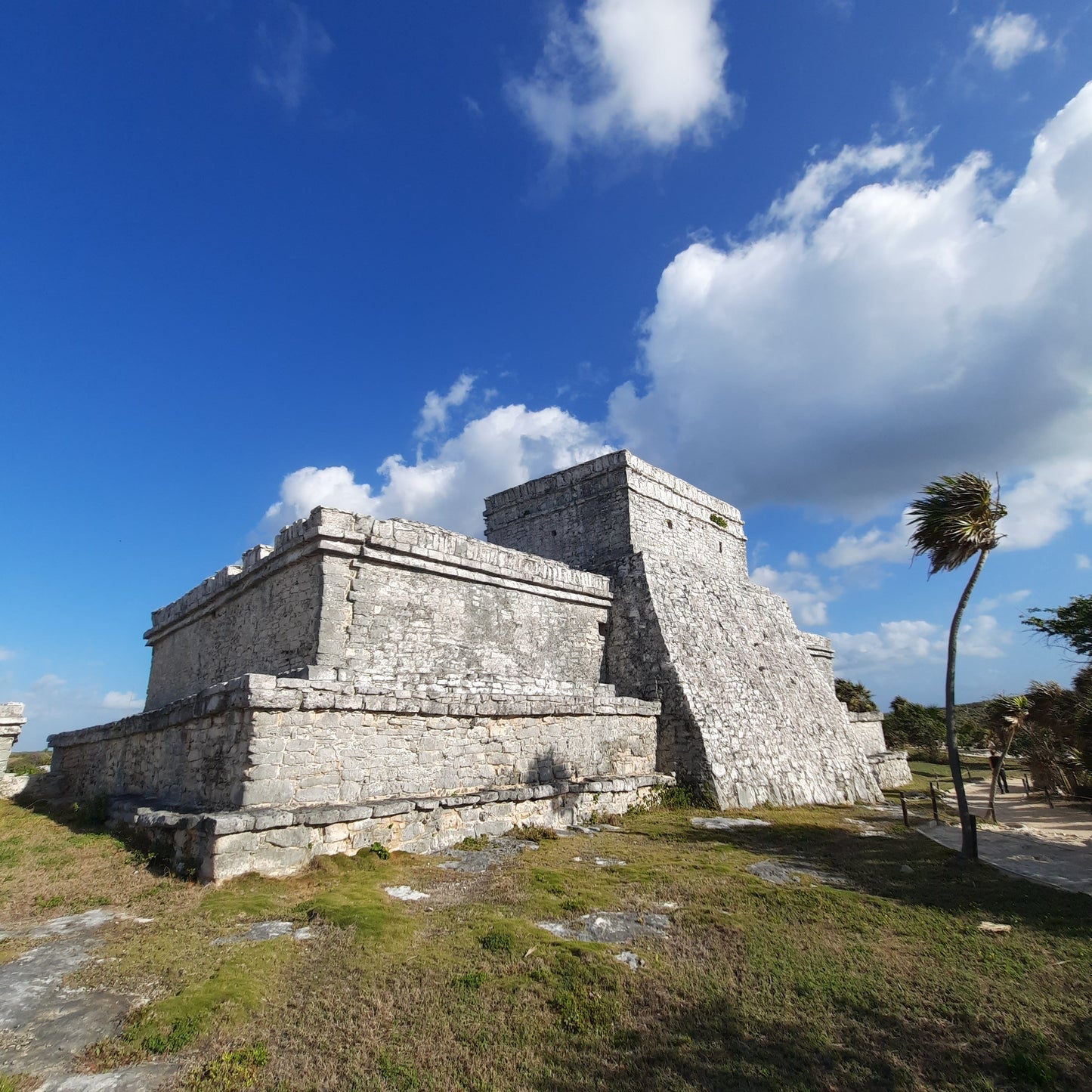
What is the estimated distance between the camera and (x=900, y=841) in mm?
10156

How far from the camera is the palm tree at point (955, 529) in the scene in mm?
9484

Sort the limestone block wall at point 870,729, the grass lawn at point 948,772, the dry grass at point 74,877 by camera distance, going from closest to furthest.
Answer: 1. the dry grass at point 74,877
2. the grass lawn at point 948,772
3. the limestone block wall at point 870,729

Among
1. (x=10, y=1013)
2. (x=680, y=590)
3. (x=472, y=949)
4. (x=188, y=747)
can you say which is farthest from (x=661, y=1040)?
(x=680, y=590)

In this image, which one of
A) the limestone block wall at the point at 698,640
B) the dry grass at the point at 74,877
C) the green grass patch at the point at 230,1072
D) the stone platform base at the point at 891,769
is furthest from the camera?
the stone platform base at the point at 891,769

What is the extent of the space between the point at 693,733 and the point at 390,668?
622 centimetres

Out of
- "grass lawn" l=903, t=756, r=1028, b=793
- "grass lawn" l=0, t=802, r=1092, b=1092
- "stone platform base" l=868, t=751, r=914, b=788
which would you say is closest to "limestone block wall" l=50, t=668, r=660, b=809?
"grass lawn" l=0, t=802, r=1092, b=1092

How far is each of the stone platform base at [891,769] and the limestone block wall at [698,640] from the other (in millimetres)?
4647

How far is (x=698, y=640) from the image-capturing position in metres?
15.5

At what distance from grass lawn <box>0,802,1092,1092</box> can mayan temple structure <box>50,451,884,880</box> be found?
108 cm

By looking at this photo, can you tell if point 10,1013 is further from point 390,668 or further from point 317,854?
point 390,668

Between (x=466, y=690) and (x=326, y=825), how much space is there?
4.18 meters

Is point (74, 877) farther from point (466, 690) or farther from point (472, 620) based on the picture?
point (472, 620)

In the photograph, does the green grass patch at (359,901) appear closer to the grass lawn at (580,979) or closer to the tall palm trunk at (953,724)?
the grass lawn at (580,979)

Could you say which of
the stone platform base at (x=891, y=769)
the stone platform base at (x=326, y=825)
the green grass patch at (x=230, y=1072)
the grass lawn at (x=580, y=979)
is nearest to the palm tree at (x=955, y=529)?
the grass lawn at (x=580, y=979)
